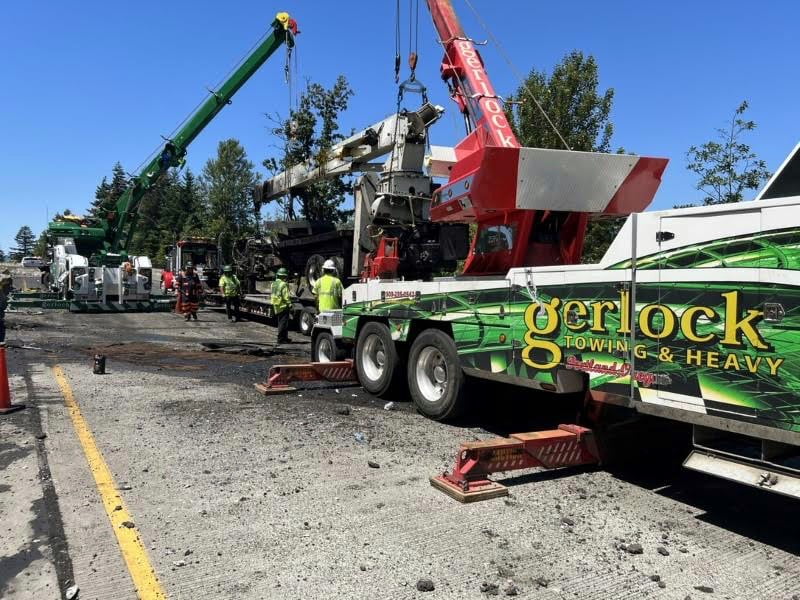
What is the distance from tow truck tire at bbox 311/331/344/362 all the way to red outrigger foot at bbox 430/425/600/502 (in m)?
5.38

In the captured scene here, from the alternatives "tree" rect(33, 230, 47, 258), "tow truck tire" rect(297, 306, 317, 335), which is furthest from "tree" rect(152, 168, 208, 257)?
"tow truck tire" rect(297, 306, 317, 335)

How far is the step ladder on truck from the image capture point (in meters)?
3.82

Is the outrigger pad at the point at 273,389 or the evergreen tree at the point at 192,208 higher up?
the evergreen tree at the point at 192,208

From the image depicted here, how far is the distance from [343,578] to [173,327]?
53.2ft

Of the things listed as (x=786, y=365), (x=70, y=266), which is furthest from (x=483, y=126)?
(x=70, y=266)

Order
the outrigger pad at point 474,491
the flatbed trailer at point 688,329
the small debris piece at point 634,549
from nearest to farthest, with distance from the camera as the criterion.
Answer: the flatbed trailer at point 688,329, the small debris piece at point 634,549, the outrigger pad at point 474,491

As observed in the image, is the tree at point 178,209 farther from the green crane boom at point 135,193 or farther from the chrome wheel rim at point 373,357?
the chrome wheel rim at point 373,357

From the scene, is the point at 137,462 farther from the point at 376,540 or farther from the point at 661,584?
the point at 661,584

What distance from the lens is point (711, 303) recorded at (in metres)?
4.05

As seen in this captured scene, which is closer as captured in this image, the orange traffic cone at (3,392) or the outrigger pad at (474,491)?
the outrigger pad at (474,491)

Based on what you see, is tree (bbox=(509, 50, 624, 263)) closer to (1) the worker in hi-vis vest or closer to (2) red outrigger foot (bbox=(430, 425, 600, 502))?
(1) the worker in hi-vis vest

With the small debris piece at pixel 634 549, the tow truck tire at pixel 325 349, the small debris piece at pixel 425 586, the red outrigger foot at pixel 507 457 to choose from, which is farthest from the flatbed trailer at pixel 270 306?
the small debris piece at pixel 425 586

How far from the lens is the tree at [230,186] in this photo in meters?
64.0

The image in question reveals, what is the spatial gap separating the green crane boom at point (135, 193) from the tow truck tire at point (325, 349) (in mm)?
13971
